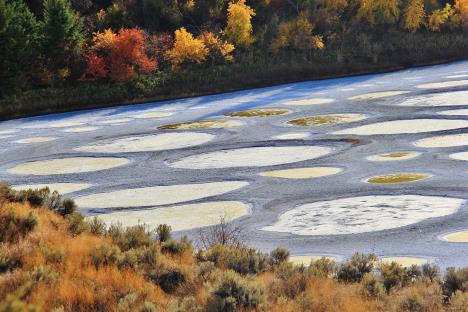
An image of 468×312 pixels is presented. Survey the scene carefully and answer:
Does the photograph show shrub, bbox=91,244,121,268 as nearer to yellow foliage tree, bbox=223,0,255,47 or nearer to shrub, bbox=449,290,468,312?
shrub, bbox=449,290,468,312

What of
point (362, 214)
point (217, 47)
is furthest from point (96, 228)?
point (217, 47)

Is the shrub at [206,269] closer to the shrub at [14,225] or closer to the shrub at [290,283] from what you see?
the shrub at [290,283]

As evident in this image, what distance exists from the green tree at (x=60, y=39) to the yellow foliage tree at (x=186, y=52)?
686 centimetres

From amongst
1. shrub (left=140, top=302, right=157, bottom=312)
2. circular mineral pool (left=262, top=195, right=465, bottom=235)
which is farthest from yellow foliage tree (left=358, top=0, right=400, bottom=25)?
shrub (left=140, top=302, right=157, bottom=312)

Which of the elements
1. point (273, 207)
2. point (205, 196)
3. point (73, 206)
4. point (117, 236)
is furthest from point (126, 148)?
point (117, 236)

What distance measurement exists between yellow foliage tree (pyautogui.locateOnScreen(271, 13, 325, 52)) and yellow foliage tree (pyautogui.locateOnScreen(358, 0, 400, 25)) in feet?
20.2

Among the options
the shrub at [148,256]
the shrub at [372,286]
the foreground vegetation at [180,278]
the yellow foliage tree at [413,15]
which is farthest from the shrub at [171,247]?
the yellow foliage tree at [413,15]

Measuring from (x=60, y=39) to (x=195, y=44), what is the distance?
1000 centimetres

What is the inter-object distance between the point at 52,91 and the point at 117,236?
38.8m

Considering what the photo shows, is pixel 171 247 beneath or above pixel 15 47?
beneath

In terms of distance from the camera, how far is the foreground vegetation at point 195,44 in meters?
52.8

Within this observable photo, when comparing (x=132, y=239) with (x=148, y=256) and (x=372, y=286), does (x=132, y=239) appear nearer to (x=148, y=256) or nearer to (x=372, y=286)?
(x=148, y=256)

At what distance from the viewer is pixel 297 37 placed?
6344cm

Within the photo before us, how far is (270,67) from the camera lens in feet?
195
